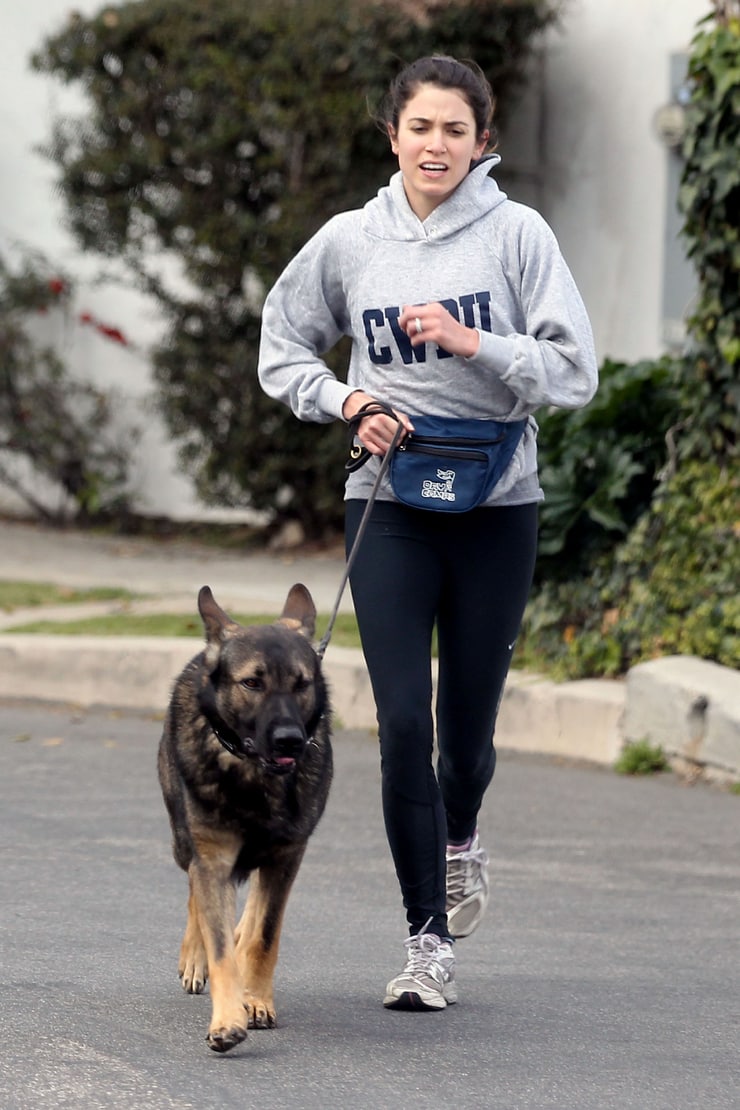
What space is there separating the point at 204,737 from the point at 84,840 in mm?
2435

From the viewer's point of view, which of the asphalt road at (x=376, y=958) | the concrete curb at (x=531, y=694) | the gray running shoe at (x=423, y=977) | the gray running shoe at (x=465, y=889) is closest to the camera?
the asphalt road at (x=376, y=958)

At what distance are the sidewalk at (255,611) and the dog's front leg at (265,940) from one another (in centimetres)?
357

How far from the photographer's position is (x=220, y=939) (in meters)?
4.09

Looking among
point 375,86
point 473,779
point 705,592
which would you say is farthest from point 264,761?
point 375,86

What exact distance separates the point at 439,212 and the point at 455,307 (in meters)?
0.26

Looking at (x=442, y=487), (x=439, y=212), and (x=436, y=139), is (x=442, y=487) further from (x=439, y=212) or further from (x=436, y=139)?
(x=436, y=139)

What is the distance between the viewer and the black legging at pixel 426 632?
4.46 m

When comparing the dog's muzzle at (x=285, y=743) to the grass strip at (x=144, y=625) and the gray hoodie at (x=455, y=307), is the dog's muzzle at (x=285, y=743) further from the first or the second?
the grass strip at (x=144, y=625)

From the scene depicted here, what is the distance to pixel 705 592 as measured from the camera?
8523mm

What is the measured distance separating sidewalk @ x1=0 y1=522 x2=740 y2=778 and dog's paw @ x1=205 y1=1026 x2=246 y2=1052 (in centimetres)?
394

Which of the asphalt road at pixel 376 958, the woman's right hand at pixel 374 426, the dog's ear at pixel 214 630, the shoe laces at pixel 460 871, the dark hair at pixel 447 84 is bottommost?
the asphalt road at pixel 376 958

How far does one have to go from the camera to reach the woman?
14.5 feet

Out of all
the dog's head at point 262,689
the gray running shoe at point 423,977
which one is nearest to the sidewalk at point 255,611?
the gray running shoe at point 423,977

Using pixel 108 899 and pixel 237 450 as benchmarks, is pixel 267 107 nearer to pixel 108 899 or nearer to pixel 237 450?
pixel 237 450
